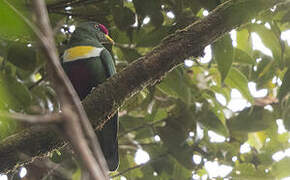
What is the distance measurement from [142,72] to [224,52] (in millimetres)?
657

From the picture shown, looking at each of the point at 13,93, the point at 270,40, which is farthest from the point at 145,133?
the point at 13,93

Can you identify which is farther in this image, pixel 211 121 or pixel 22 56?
pixel 211 121

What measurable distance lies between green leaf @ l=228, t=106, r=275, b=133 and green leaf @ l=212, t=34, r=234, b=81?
859 mm

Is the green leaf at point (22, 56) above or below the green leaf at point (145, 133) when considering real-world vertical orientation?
below

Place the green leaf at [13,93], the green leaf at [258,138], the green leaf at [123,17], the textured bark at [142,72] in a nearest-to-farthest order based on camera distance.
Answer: the textured bark at [142,72] < the green leaf at [13,93] < the green leaf at [123,17] < the green leaf at [258,138]

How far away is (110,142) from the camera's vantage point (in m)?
2.64

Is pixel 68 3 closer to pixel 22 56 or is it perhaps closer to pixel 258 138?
pixel 22 56

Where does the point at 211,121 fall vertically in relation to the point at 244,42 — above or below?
below

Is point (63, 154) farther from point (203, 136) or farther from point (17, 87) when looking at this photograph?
point (203, 136)

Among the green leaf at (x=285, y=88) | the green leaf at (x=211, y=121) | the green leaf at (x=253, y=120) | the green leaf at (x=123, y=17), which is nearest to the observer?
the green leaf at (x=285, y=88)

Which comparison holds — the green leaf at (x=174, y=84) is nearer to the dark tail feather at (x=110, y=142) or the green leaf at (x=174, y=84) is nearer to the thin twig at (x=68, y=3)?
the dark tail feather at (x=110, y=142)

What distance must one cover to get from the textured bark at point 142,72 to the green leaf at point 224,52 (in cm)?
31

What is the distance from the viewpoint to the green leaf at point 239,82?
282cm

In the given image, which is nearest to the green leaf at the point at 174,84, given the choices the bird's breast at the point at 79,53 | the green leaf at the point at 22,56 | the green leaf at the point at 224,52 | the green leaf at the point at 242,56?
the green leaf at the point at 224,52
